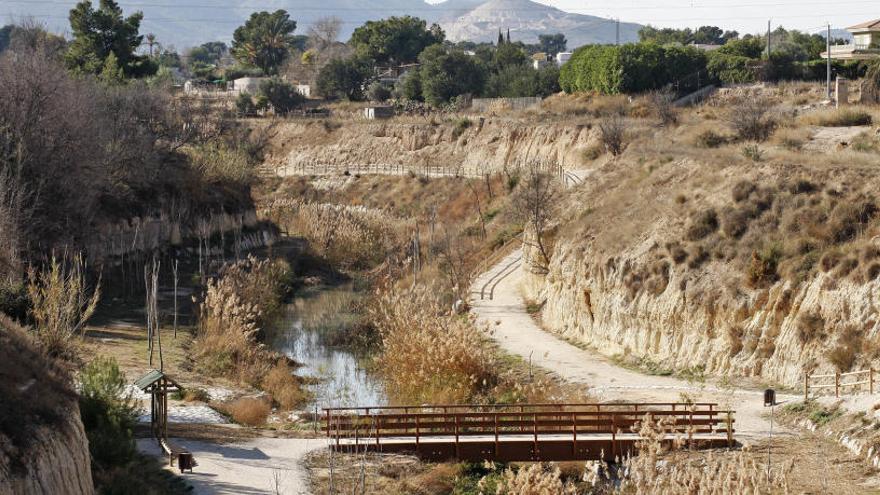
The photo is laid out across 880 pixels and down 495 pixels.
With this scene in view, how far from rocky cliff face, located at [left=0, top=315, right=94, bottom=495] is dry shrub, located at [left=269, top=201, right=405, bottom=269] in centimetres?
3877

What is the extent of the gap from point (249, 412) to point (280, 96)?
81745mm

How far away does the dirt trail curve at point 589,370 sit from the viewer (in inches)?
1225

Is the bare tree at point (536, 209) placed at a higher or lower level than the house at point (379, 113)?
lower

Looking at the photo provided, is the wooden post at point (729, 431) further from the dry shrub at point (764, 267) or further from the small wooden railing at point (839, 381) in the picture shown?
the dry shrub at point (764, 267)

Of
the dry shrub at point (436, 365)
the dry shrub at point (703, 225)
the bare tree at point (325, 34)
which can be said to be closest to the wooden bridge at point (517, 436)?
the dry shrub at point (436, 365)

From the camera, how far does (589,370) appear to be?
123ft

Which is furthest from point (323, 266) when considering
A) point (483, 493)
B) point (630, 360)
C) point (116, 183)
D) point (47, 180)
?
point (483, 493)

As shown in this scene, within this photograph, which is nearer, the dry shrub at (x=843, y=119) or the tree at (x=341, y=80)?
the dry shrub at (x=843, y=119)

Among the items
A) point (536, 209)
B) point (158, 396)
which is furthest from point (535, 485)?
point (536, 209)

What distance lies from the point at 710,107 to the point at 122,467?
194 feet

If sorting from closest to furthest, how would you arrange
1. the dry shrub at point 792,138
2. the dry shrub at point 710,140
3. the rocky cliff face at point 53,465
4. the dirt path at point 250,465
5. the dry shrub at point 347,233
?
the rocky cliff face at point 53,465
the dirt path at point 250,465
the dry shrub at point 792,138
the dry shrub at point 710,140
the dry shrub at point 347,233

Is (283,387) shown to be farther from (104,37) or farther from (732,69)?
(104,37)

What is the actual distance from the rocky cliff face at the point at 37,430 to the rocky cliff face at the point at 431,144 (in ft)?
181

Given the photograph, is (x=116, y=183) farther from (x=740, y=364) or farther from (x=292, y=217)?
(x=740, y=364)
